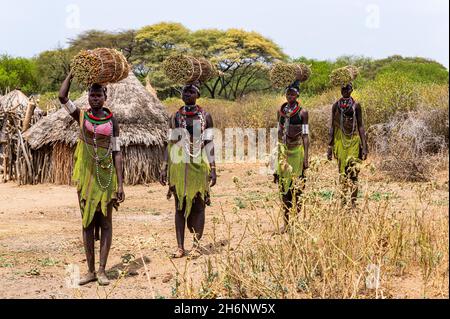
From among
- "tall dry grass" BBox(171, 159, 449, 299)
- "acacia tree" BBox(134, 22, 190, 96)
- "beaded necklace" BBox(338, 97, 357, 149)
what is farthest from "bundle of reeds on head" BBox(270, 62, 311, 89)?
"acacia tree" BBox(134, 22, 190, 96)

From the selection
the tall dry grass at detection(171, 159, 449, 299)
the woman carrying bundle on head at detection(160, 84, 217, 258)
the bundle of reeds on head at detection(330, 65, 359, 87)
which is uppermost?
the bundle of reeds on head at detection(330, 65, 359, 87)

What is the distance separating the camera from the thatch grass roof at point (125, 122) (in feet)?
38.1

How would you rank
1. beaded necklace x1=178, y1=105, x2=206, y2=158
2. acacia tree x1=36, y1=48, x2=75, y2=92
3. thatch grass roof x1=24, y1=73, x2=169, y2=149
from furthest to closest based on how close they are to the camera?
1. acacia tree x1=36, y1=48, x2=75, y2=92
2. thatch grass roof x1=24, y1=73, x2=169, y2=149
3. beaded necklace x1=178, y1=105, x2=206, y2=158

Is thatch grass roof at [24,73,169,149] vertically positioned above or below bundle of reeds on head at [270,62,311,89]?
below

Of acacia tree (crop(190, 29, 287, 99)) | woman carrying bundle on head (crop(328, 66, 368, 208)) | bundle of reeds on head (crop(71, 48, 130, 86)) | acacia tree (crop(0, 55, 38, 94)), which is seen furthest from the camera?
acacia tree (crop(0, 55, 38, 94))

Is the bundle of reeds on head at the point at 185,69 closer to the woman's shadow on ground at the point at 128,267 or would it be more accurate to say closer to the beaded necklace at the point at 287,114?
the beaded necklace at the point at 287,114

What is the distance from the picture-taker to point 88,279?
4633mm

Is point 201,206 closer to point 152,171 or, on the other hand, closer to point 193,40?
point 152,171

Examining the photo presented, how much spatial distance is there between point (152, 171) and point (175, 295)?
8.33 metres

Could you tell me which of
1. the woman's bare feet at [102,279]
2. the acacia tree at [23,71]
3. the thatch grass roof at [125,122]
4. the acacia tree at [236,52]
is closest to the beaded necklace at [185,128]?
the woman's bare feet at [102,279]

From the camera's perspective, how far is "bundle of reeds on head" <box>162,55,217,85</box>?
5.45 meters

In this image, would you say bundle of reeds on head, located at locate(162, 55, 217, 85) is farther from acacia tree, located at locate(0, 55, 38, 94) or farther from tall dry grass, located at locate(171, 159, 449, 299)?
acacia tree, located at locate(0, 55, 38, 94)

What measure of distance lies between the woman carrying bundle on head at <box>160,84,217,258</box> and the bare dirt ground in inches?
11.0

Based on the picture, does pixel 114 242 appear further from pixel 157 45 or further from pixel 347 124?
pixel 157 45
